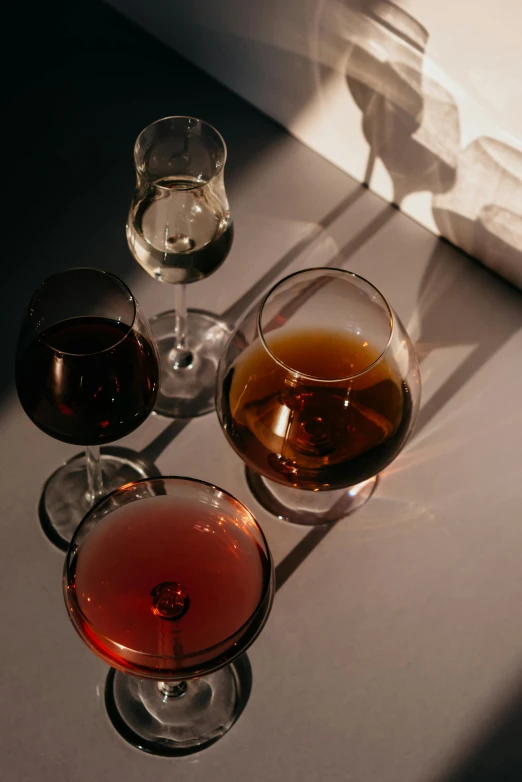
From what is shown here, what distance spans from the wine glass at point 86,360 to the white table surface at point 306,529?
0.16 m

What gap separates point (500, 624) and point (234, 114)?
2.16ft

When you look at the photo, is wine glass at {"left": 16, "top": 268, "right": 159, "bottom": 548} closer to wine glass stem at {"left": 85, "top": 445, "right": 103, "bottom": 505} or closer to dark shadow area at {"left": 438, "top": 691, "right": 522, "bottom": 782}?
wine glass stem at {"left": 85, "top": 445, "right": 103, "bottom": 505}

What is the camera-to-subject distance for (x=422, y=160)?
987 mm

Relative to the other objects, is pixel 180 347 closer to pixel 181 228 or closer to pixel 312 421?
pixel 181 228

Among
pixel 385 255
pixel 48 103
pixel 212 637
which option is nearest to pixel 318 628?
pixel 212 637

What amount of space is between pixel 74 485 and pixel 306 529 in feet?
0.72

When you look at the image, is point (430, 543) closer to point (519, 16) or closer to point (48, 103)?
point (519, 16)

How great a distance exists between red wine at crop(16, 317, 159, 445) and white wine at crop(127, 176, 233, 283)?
111mm

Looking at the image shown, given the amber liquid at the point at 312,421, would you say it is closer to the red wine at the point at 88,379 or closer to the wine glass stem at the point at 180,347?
the red wine at the point at 88,379

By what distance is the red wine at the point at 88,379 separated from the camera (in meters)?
0.68

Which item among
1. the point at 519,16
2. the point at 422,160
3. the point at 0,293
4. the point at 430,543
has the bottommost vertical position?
the point at 0,293

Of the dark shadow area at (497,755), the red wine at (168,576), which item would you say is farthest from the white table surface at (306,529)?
the red wine at (168,576)

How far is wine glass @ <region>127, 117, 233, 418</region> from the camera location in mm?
828

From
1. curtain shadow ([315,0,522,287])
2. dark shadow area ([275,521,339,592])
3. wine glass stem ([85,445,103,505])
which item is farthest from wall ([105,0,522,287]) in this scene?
wine glass stem ([85,445,103,505])
